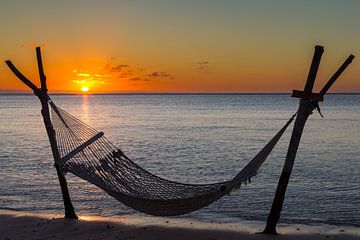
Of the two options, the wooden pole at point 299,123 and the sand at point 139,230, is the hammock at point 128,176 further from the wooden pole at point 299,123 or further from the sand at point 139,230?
→ the sand at point 139,230

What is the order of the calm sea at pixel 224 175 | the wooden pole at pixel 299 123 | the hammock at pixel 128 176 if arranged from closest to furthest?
the hammock at pixel 128 176
the wooden pole at pixel 299 123
the calm sea at pixel 224 175

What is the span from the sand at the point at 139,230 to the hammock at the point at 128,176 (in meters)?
0.63

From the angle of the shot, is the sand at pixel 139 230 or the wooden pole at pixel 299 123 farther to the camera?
the sand at pixel 139 230

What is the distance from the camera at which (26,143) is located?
24625 mm

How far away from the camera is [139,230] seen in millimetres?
7441

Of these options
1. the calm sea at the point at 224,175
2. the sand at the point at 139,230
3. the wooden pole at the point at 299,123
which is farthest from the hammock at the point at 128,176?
the calm sea at the point at 224,175

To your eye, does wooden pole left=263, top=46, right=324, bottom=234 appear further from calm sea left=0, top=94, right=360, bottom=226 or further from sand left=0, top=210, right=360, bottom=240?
calm sea left=0, top=94, right=360, bottom=226

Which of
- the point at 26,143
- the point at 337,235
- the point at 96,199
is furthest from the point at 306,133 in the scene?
the point at 337,235

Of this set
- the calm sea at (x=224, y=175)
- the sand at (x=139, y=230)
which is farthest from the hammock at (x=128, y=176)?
the calm sea at (x=224, y=175)

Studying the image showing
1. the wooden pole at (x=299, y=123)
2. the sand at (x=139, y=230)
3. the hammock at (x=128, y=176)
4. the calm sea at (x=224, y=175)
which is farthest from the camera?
the calm sea at (x=224, y=175)

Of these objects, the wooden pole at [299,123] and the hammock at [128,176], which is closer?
the hammock at [128,176]

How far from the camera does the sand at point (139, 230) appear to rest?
23.2 ft

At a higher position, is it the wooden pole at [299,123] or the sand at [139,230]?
the wooden pole at [299,123]

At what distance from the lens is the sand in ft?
23.2
